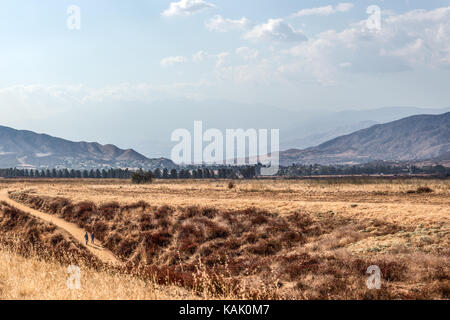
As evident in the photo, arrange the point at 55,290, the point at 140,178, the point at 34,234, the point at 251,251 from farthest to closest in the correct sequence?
1. the point at 140,178
2. the point at 34,234
3. the point at 251,251
4. the point at 55,290

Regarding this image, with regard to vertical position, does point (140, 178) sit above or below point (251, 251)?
above

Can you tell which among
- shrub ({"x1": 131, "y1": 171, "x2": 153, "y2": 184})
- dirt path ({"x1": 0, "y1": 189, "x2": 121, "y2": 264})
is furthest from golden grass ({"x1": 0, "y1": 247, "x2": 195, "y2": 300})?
shrub ({"x1": 131, "y1": 171, "x2": 153, "y2": 184})

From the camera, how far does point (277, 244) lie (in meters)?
26.5

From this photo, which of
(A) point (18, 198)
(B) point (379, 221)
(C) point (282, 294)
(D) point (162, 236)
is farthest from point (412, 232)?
(A) point (18, 198)

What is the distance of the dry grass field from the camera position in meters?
15.0

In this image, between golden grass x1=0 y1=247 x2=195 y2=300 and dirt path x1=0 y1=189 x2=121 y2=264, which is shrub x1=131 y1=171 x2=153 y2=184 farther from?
golden grass x1=0 y1=247 x2=195 y2=300

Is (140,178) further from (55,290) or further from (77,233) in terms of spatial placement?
(55,290)

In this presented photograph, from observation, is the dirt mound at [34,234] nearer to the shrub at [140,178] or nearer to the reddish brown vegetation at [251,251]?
the reddish brown vegetation at [251,251]

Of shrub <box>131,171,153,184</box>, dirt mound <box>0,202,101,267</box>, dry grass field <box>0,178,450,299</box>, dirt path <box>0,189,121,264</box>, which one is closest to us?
dry grass field <box>0,178,450,299</box>

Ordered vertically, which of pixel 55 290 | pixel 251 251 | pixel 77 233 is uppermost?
pixel 55 290

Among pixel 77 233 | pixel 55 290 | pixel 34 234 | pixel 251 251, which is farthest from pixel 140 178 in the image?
pixel 55 290

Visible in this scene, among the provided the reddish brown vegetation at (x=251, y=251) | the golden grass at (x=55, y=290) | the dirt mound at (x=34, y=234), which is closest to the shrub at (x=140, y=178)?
the reddish brown vegetation at (x=251, y=251)

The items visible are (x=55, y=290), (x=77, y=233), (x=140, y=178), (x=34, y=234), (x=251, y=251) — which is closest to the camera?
(x=55, y=290)
